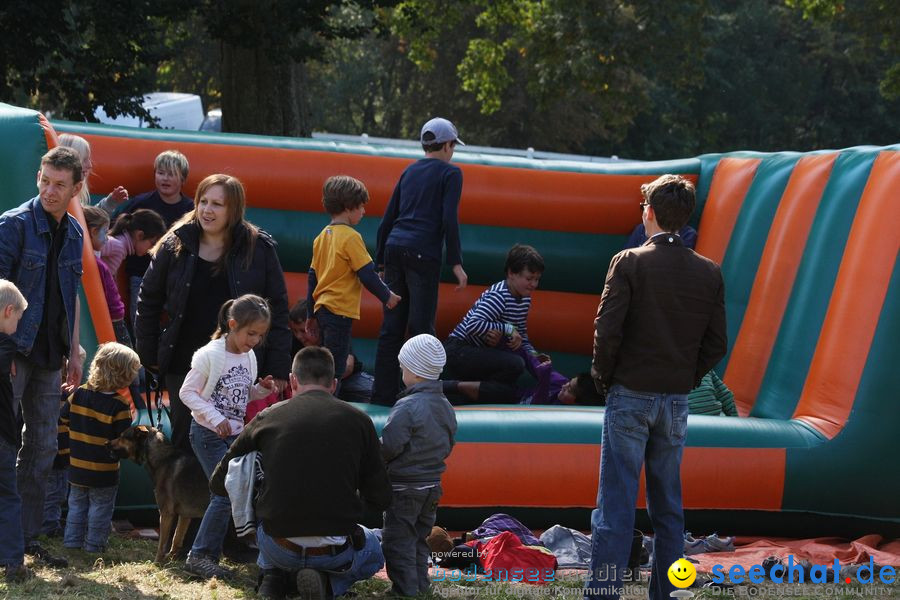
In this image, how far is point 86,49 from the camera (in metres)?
11.3

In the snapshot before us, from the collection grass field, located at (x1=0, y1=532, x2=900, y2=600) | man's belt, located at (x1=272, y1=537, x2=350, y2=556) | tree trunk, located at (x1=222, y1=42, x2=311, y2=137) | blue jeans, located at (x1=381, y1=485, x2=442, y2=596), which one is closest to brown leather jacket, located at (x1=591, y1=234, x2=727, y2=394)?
blue jeans, located at (x1=381, y1=485, x2=442, y2=596)

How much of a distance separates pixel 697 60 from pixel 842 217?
15947 mm

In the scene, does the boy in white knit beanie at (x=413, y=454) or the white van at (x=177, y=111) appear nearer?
the boy in white knit beanie at (x=413, y=454)

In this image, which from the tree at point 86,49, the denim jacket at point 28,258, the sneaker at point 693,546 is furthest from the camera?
the tree at point 86,49

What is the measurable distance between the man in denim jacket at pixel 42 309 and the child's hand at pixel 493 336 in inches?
104

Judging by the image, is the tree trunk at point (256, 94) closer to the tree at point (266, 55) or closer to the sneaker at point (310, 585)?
the tree at point (266, 55)

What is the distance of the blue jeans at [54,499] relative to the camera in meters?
5.02

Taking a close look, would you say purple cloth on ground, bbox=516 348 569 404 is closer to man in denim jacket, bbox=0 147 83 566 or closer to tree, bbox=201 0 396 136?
man in denim jacket, bbox=0 147 83 566

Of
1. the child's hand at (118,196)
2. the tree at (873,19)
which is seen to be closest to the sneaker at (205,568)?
the child's hand at (118,196)

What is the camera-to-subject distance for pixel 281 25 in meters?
10.9

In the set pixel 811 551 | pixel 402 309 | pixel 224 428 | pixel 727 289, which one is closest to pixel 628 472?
pixel 224 428

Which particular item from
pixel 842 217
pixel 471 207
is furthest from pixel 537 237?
pixel 842 217

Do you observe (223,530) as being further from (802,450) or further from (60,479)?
(802,450)

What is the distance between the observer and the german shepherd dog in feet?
15.3
